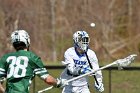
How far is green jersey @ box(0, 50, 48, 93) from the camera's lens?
24.5 feet

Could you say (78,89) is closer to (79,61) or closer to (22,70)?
(79,61)

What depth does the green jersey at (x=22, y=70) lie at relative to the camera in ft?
24.5

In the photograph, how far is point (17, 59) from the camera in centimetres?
750

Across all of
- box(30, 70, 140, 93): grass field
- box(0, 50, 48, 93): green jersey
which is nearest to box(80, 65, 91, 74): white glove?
box(30, 70, 140, 93): grass field

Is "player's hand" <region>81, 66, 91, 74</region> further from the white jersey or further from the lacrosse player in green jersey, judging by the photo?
the lacrosse player in green jersey

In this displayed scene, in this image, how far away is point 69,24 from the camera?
106ft

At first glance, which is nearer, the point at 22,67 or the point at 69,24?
the point at 22,67

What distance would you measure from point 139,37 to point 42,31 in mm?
4864

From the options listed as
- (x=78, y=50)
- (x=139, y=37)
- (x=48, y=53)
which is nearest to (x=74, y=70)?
(x=78, y=50)

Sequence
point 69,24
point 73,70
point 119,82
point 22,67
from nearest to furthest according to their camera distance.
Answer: point 22,67 → point 73,70 → point 119,82 → point 69,24

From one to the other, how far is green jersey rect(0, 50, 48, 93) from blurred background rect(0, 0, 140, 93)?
21933mm

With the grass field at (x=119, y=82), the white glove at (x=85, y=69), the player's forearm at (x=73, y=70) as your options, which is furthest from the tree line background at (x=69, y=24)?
the player's forearm at (x=73, y=70)

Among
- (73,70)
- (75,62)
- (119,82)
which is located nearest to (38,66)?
(73,70)

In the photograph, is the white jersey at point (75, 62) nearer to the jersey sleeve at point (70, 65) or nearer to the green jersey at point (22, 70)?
the jersey sleeve at point (70, 65)
